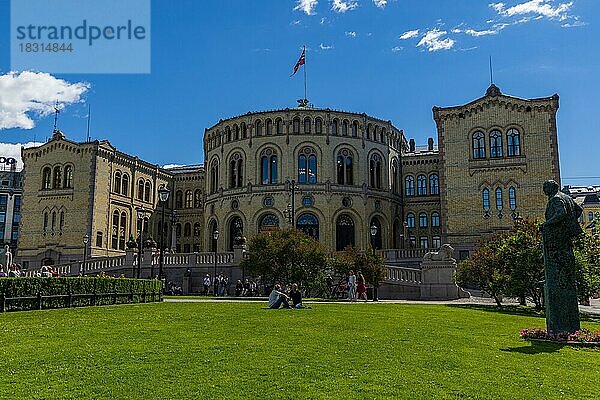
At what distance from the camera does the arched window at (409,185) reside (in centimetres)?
6756

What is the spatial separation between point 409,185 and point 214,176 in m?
23.7

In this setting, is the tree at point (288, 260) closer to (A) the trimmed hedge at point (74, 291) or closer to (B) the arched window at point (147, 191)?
(A) the trimmed hedge at point (74, 291)

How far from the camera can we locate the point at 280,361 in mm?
10477

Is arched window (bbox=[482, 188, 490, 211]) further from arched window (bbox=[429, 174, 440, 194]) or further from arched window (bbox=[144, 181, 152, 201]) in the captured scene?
arched window (bbox=[144, 181, 152, 201])

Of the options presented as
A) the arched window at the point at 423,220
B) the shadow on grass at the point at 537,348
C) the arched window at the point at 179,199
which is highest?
the arched window at the point at 179,199

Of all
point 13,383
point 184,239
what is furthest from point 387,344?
point 184,239

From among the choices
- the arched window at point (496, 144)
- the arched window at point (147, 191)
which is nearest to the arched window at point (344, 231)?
the arched window at point (496, 144)

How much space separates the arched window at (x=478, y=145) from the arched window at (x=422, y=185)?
1328 cm

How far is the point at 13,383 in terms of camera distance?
867 centimetres

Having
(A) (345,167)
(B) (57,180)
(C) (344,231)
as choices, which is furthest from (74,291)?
(B) (57,180)

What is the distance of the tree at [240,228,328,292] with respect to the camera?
112 ft

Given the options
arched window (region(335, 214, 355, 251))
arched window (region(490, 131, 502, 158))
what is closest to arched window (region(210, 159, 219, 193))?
arched window (region(335, 214, 355, 251))

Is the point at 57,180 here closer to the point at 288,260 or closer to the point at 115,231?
the point at 115,231

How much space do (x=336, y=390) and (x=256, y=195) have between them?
172ft
